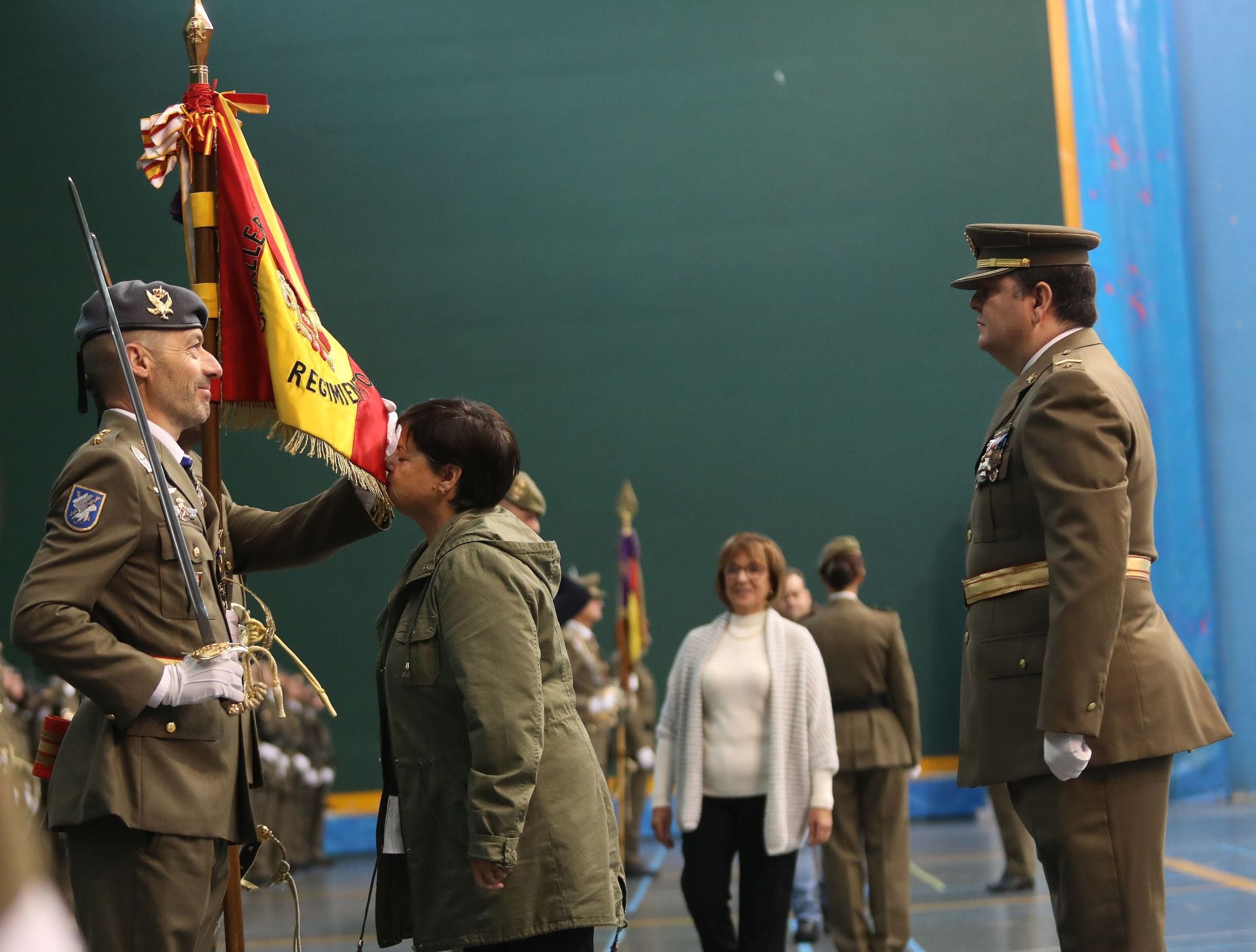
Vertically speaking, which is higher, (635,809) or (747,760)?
(747,760)

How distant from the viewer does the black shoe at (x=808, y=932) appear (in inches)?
213

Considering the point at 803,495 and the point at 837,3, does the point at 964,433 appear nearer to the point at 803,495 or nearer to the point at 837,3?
the point at 803,495

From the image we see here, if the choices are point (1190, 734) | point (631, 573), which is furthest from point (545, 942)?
point (631, 573)

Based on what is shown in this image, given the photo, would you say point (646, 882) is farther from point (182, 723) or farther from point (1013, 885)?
point (182, 723)

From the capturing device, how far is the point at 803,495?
1004cm

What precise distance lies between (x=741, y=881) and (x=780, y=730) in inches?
17.2

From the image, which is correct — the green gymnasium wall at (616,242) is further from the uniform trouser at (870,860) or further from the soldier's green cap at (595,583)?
the uniform trouser at (870,860)

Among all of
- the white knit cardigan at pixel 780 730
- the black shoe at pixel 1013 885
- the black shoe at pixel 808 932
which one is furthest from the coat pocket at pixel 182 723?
the black shoe at pixel 1013 885

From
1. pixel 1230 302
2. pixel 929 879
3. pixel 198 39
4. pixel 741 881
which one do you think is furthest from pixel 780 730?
pixel 1230 302

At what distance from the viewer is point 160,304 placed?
2.42 m

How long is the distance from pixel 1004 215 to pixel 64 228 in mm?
6935

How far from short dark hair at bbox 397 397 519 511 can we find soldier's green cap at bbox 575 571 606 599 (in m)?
4.77

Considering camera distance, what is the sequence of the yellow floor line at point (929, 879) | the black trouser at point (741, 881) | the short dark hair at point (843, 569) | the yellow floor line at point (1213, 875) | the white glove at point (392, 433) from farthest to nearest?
the yellow floor line at point (929, 879), the yellow floor line at point (1213, 875), the short dark hair at point (843, 569), the black trouser at point (741, 881), the white glove at point (392, 433)

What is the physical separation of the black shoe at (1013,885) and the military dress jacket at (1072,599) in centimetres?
398
